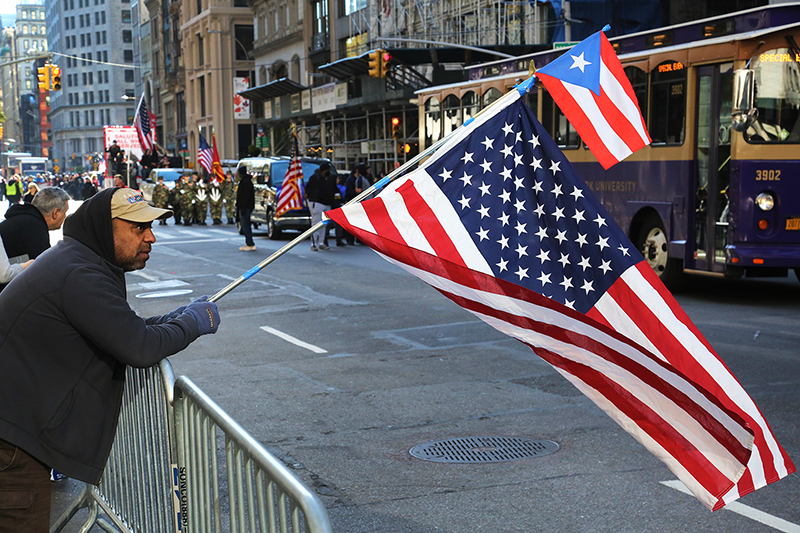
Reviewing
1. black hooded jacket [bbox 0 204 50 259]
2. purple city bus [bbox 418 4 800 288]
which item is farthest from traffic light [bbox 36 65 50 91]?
black hooded jacket [bbox 0 204 50 259]

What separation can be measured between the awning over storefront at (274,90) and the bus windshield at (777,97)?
4576 centimetres

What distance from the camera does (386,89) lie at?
45.1 metres

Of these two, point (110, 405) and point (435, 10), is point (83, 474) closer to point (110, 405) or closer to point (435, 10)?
point (110, 405)

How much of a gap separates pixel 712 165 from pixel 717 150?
0.22 m

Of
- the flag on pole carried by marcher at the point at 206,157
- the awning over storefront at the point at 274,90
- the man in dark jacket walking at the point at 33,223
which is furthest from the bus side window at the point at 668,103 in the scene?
the awning over storefront at the point at 274,90

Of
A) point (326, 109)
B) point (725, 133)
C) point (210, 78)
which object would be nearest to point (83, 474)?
point (725, 133)

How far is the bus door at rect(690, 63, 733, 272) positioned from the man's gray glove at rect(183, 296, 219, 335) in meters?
11.0

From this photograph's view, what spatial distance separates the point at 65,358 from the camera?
3617 mm

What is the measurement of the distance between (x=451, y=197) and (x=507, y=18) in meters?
35.5

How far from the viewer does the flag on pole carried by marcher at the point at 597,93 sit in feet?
15.2

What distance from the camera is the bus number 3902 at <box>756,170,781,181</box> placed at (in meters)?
13.5

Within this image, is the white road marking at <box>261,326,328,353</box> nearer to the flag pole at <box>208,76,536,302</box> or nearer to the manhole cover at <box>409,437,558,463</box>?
the manhole cover at <box>409,437,558,463</box>

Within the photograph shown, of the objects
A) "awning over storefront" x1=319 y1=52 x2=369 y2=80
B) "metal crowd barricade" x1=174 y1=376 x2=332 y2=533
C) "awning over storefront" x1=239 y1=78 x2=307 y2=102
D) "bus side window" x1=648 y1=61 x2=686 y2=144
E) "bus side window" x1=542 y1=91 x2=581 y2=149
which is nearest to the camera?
"metal crowd barricade" x1=174 y1=376 x2=332 y2=533

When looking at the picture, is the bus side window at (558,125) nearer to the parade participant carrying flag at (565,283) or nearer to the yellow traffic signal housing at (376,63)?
the parade participant carrying flag at (565,283)
